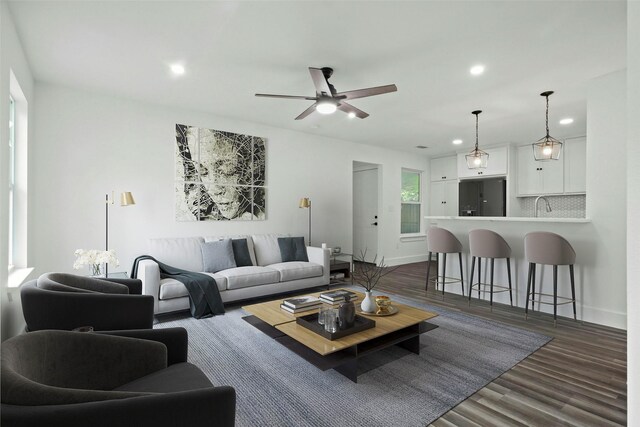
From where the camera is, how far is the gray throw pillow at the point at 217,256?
4.12 m

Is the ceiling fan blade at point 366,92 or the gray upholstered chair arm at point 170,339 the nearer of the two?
the gray upholstered chair arm at point 170,339

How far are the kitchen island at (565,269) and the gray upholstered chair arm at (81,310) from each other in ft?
12.9

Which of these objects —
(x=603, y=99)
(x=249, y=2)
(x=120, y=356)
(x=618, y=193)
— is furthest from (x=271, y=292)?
(x=603, y=99)

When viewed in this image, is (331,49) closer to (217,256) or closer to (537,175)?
(217,256)

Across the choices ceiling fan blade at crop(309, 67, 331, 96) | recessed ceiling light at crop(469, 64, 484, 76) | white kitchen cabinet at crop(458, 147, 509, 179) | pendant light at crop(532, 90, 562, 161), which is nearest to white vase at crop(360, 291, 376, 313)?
ceiling fan blade at crop(309, 67, 331, 96)

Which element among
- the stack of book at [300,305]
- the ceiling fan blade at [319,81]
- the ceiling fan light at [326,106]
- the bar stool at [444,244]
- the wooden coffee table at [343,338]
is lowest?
the wooden coffee table at [343,338]

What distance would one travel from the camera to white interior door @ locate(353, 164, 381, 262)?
7.20 meters

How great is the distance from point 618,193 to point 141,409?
4.35 metres

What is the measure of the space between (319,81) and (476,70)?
1654 millimetres

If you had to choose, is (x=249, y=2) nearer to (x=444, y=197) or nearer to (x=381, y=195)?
(x=381, y=195)

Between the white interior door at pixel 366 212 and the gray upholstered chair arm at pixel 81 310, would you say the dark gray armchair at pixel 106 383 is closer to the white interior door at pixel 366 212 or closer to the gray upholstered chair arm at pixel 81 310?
the gray upholstered chair arm at pixel 81 310

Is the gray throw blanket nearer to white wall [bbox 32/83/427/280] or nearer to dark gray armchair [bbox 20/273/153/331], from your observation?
white wall [bbox 32/83/427/280]

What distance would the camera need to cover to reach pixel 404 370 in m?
2.39

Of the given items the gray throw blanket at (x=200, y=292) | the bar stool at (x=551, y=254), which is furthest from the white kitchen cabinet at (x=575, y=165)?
the gray throw blanket at (x=200, y=292)
